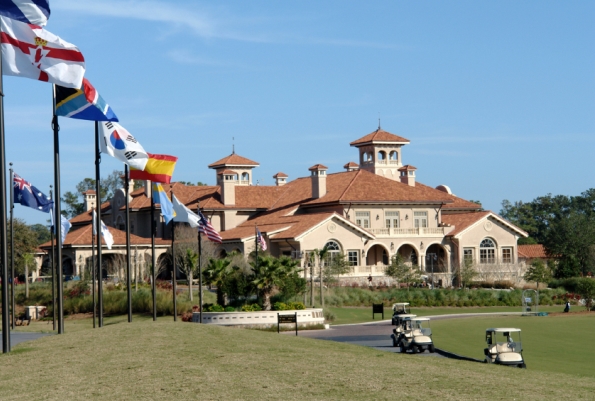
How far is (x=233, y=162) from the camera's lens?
88.0 m

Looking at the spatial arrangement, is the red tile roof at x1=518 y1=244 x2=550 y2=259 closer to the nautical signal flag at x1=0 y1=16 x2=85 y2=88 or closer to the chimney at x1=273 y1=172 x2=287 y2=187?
the chimney at x1=273 y1=172 x2=287 y2=187

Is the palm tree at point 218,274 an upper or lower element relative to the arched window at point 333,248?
lower

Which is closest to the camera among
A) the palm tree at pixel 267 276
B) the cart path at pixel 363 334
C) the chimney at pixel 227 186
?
the cart path at pixel 363 334

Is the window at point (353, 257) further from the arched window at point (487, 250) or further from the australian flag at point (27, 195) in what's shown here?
the australian flag at point (27, 195)

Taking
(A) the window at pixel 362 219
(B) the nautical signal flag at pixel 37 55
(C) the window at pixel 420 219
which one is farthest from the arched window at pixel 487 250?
(B) the nautical signal flag at pixel 37 55

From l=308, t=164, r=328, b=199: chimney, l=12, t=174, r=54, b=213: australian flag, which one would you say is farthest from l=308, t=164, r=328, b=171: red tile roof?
l=12, t=174, r=54, b=213: australian flag

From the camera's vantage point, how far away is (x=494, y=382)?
17359 mm

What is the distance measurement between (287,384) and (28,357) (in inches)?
306

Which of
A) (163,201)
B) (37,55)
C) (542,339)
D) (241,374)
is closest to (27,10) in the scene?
(37,55)

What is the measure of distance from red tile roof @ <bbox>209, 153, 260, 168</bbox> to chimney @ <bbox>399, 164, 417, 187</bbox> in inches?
546

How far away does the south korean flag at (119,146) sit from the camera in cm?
2994

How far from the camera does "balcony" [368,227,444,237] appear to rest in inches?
3007

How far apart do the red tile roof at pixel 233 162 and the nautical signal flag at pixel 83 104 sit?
197 ft

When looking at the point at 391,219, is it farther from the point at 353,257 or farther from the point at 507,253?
the point at 507,253
